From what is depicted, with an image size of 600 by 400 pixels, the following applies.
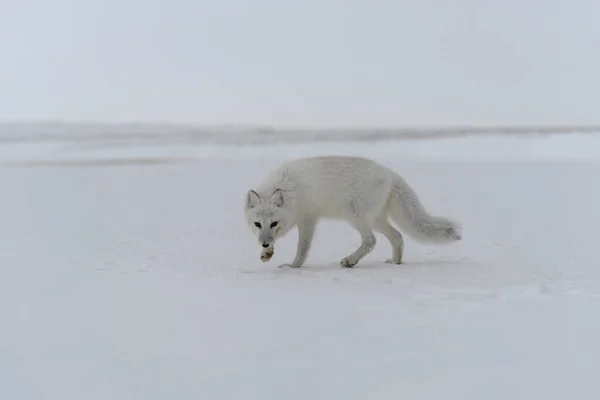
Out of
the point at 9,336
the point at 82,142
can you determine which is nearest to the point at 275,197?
the point at 9,336

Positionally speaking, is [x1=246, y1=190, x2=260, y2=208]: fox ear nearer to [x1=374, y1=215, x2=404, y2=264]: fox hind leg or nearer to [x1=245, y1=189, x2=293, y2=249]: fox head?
[x1=245, y1=189, x2=293, y2=249]: fox head

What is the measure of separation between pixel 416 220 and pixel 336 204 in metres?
0.28

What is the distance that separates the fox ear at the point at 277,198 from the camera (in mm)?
2105

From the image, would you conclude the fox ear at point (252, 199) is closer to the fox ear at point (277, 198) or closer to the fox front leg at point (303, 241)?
the fox ear at point (277, 198)

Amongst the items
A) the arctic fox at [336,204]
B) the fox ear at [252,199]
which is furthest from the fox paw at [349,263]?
the fox ear at [252,199]

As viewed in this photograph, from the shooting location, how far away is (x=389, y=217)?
2.32m

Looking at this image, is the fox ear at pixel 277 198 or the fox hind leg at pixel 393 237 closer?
the fox ear at pixel 277 198

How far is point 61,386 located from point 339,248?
1.56m

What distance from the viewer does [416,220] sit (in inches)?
88.1

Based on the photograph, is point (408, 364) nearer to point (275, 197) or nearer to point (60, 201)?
point (275, 197)

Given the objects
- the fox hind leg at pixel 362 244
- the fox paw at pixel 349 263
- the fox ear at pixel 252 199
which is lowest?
the fox paw at pixel 349 263

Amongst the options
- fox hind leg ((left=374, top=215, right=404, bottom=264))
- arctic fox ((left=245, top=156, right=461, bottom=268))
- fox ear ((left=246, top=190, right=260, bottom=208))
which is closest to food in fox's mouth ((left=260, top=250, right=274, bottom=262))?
arctic fox ((left=245, top=156, right=461, bottom=268))

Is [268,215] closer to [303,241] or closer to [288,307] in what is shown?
[303,241]

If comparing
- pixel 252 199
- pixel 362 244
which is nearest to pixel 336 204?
pixel 362 244
